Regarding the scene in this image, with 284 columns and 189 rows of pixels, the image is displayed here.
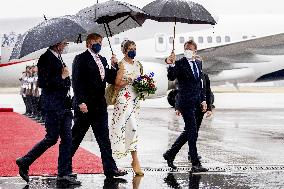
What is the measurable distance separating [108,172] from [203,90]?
6.90 feet

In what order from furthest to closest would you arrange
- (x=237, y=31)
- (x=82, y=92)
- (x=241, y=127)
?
(x=237, y=31), (x=241, y=127), (x=82, y=92)

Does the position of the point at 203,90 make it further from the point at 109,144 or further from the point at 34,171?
the point at 34,171

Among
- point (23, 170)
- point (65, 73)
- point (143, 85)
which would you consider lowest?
point (23, 170)

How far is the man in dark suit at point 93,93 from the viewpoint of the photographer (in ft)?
26.0

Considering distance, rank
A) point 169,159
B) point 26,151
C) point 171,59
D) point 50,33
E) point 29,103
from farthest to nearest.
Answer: point 29,103
point 26,151
point 169,159
point 171,59
point 50,33

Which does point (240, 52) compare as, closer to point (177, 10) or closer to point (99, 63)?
point (177, 10)

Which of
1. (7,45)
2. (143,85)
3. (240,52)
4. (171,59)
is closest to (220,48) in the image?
(240,52)

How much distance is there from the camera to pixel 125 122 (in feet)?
27.2

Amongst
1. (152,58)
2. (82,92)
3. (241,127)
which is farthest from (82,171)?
(152,58)

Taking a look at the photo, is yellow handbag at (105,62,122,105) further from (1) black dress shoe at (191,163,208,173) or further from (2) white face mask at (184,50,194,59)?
(1) black dress shoe at (191,163,208,173)

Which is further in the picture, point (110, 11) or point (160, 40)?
point (160, 40)

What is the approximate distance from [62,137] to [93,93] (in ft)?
2.28

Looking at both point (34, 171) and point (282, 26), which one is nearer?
point (34, 171)

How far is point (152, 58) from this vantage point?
25.5m
